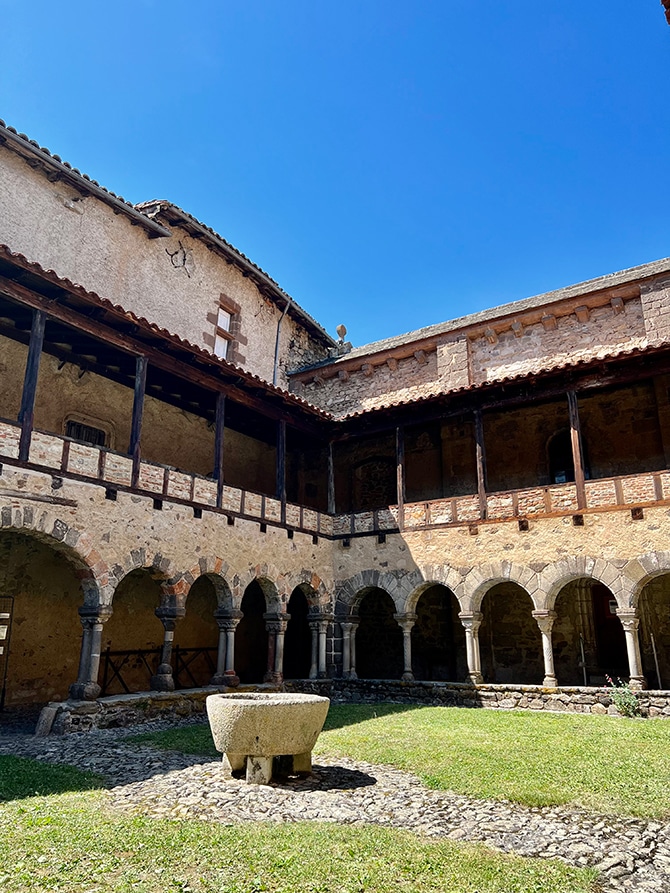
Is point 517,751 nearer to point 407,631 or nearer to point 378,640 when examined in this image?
point 407,631

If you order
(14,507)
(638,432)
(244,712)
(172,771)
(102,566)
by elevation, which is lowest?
(172,771)

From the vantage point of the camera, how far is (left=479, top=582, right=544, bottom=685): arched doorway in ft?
49.6

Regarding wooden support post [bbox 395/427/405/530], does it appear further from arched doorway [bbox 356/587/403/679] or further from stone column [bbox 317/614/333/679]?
arched doorway [bbox 356/587/403/679]

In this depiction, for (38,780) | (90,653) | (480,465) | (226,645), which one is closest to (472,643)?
(480,465)

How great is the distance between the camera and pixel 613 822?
5.05m

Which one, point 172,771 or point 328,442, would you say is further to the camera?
point 328,442

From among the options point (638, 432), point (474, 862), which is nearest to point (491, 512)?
point (638, 432)

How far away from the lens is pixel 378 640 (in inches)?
689

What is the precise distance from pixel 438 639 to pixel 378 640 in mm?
1872

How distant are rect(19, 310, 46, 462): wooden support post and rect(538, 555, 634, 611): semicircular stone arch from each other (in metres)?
9.76

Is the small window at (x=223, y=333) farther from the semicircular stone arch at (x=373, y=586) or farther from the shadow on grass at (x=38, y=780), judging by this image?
the shadow on grass at (x=38, y=780)

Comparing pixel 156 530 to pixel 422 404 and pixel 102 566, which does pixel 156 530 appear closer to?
pixel 102 566

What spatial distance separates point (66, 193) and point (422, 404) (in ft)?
31.9

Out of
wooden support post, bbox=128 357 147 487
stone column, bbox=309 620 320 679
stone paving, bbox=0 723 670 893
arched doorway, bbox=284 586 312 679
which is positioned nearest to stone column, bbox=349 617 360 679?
stone column, bbox=309 620 320 679
